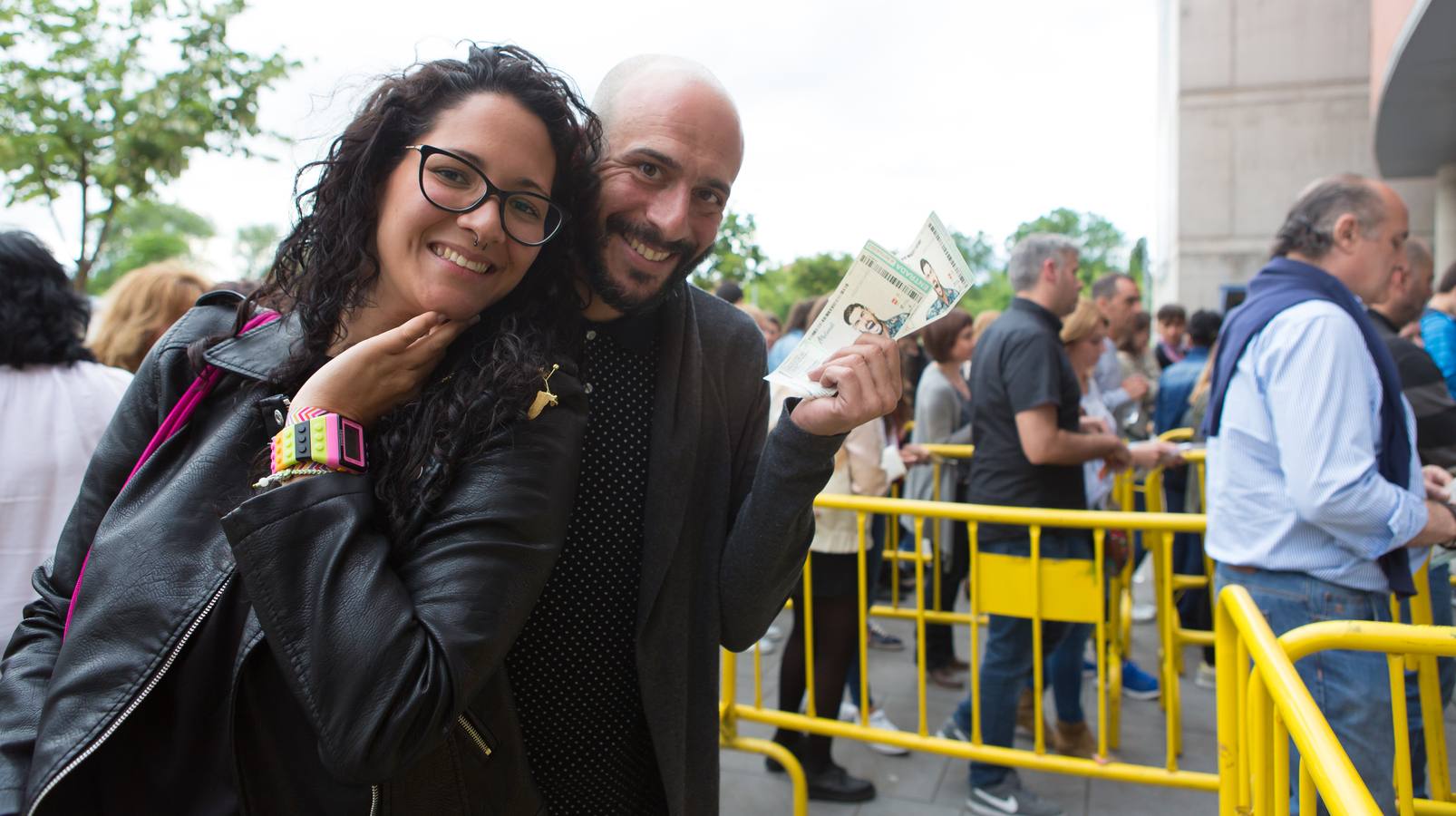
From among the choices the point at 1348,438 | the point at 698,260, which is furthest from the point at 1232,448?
the point at 698,260

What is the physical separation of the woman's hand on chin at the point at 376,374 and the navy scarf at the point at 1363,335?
2.26m

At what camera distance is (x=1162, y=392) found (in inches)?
278

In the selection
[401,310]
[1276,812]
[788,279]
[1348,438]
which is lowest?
[1276,812]

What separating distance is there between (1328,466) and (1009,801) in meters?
1.86

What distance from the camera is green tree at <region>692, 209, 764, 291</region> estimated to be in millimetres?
5422

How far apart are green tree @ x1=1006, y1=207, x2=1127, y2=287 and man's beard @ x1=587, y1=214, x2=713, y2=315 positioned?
25035 mm

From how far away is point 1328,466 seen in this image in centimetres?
236

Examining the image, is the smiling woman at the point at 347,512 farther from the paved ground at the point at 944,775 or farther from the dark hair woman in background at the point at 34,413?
the paved ground at the point at 944,775

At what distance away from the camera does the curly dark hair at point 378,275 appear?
122cm

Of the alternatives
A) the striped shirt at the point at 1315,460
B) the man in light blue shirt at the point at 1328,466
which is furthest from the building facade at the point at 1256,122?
the striped shirt at the point at 1315,460

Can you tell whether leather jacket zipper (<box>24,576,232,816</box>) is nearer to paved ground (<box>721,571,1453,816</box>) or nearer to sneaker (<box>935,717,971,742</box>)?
paved ground (<box>721,571,1453,816</box>)

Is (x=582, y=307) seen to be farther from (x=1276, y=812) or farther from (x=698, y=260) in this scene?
(x=1276, y=812)


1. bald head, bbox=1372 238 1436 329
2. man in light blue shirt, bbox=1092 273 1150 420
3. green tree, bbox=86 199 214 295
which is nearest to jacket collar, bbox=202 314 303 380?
bald head, bbox=1372 238 1436 329

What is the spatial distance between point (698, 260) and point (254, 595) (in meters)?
0.91
